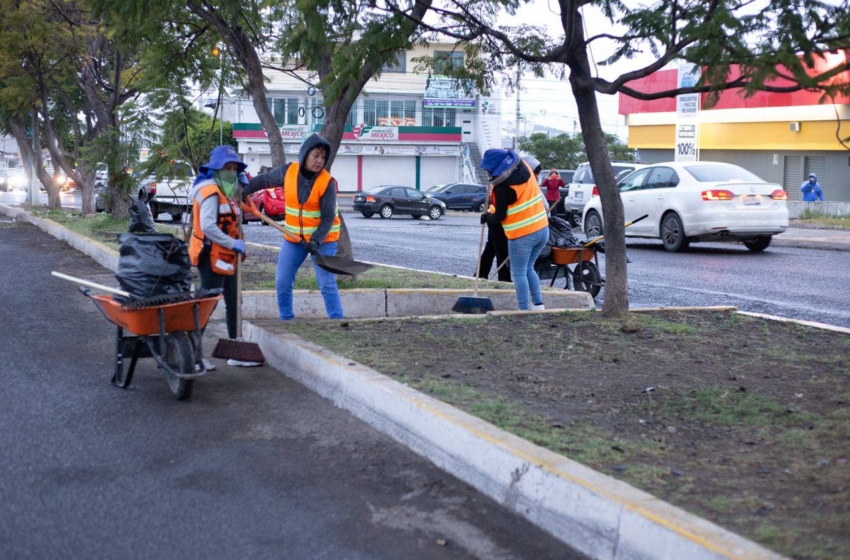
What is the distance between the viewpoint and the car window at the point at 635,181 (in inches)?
769

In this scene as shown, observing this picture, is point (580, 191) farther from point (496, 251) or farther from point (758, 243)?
point (496, 251)

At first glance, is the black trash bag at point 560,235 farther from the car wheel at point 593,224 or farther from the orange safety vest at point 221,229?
the car wheel at point 593,224

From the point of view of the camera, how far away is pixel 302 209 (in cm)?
855

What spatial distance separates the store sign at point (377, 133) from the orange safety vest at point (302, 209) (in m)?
57.0

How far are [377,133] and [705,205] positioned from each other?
4934 centimetres

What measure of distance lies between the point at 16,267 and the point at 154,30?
4573mm

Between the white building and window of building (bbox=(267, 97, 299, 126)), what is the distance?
0.06 meters

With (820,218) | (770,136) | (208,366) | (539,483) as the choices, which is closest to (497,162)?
(208,366)

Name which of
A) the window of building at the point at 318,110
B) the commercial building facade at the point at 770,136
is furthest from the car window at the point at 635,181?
the commercial building facade at the point at 770,136

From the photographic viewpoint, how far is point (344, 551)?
13.9ft

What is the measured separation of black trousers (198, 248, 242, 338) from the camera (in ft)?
26.1

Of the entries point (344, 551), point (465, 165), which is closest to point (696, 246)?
point (344, 551)

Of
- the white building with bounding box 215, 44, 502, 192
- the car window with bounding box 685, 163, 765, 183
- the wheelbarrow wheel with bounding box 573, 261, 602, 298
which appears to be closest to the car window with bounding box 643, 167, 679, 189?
the car window with bounding box 685, 163, 765, 183

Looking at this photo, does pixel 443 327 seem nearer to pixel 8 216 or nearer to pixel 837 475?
pixel 837 475
